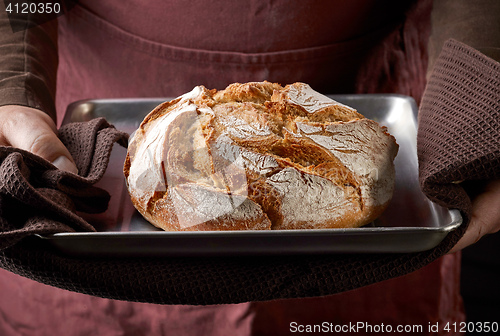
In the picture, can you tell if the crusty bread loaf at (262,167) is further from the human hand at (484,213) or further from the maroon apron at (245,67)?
the maroon apron at (245,67)

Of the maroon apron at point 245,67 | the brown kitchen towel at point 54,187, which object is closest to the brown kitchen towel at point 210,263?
the brown kitchen towel at point 54,187

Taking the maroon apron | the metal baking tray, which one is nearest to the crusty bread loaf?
the metal baking tray

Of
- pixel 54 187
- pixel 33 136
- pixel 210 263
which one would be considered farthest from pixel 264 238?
pixel 33 136

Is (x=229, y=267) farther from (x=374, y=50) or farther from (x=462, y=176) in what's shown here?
(x=374, y=50)

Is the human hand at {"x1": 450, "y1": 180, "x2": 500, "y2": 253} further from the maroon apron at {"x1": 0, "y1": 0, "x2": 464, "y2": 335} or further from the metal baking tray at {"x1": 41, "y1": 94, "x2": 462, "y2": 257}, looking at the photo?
the maroon apron at {"x1": 0, "y1": 0, "x2": 464, "y2": 335}

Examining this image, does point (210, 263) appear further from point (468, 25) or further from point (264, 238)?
point (468, 25)

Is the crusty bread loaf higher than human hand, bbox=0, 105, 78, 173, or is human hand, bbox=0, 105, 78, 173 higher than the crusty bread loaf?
the crusty bread loaf

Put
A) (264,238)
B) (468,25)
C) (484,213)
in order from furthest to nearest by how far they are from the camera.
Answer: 1. (468,25)
2. (484,213)
3. (264,238)
